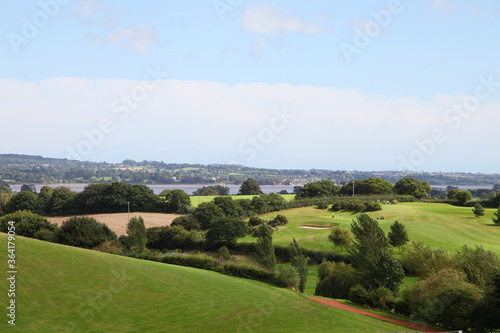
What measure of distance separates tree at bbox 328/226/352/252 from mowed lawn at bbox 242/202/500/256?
1065mm

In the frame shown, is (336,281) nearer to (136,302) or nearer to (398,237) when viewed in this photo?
(136,302)

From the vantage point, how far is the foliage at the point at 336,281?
28.5 m

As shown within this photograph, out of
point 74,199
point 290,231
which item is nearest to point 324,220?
point 290,231

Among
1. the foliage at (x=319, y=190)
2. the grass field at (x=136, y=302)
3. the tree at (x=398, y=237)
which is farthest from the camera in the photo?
the foliage at (x=319, y=190)

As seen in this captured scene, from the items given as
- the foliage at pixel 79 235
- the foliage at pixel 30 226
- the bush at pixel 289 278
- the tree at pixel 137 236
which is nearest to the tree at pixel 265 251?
the bush at pixel 289 278

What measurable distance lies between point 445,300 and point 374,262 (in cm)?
677

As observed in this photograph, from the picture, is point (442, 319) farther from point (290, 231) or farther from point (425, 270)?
point (290, 231)

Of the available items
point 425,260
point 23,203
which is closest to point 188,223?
point 425,260

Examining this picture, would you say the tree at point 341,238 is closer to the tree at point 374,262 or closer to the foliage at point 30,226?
the tree at point 374,262

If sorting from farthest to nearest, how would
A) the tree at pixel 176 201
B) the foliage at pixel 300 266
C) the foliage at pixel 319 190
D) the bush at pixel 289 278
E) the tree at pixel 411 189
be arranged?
1. the foliage at pixel 319 190
2. the tree at pixel 411 189
3. the tree at pixel 176 201
4. the foliage at pixel 300 266
5. the bush at pixel 289 278

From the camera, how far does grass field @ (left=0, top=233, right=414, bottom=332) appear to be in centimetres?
1720

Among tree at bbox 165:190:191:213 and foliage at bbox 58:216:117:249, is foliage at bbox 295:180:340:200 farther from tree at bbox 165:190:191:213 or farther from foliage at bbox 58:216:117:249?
foliage at bbox 58:216:117:249

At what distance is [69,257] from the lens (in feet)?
79.7

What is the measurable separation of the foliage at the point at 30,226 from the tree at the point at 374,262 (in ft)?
96.0
